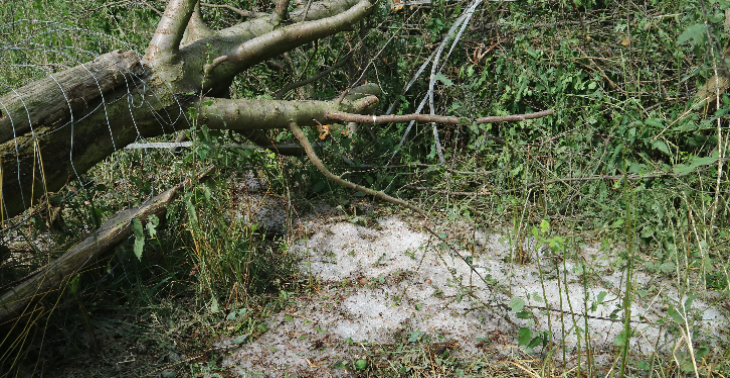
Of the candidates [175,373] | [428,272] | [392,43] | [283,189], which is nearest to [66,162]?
[175,373]

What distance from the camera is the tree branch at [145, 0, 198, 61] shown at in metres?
2.75

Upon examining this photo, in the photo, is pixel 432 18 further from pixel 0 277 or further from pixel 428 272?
pixel 0 277

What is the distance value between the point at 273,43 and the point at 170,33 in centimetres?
62

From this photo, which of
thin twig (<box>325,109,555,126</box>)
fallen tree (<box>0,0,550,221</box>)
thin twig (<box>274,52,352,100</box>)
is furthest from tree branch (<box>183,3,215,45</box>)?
thin twig (<box>325,109,555,126</box>)

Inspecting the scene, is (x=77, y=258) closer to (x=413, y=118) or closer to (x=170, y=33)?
(x=170, y=33)

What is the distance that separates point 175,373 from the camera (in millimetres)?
2207

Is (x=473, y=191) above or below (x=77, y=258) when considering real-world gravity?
below

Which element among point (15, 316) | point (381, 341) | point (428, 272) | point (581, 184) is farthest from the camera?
point (581, 184)

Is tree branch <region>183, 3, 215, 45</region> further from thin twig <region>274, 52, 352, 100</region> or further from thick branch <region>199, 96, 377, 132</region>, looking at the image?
thin twig <region>274, 52, 352, 100</region>

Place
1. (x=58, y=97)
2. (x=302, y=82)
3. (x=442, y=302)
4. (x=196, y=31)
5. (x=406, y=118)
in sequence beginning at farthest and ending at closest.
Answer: (x=302, y=82)
(x=196, y=31)
(x=406, y=118)
(x=442, y=302)
(x=58, y=97)

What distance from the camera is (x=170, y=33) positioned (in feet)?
9.04

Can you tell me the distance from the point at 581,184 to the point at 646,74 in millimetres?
1095

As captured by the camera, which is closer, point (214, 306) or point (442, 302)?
point (214, 306)

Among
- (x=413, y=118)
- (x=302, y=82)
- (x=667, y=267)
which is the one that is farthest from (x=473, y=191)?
(x=302, y=82)
